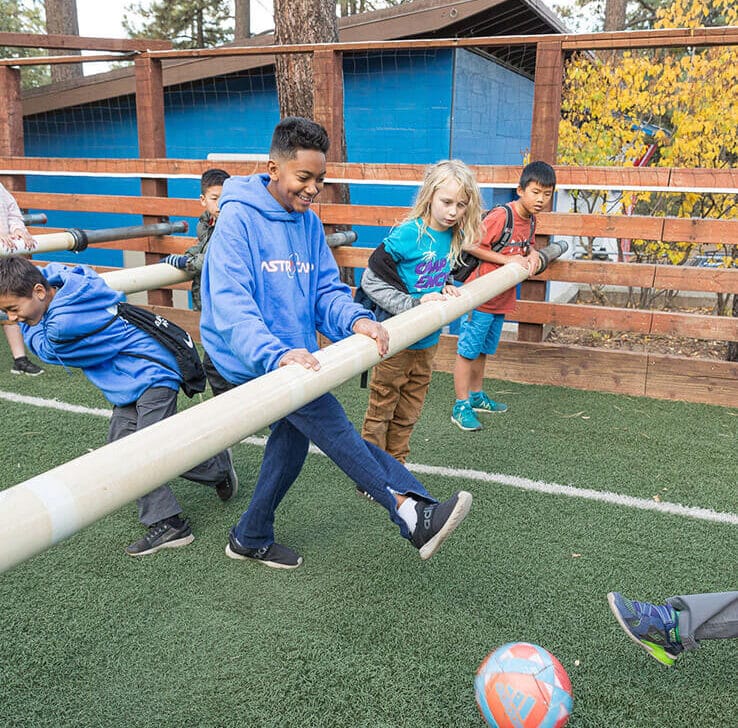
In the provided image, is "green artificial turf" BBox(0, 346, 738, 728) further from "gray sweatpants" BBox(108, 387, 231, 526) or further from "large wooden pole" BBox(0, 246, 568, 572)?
"large wooden pole" BBox(0, 246, 568, 572)

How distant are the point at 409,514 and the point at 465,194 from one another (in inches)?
64.1

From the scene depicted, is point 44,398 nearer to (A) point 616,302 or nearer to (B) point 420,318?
(B) point 420,318

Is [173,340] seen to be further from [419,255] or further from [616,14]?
[616,14]

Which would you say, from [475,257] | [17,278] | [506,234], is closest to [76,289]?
[17,278]

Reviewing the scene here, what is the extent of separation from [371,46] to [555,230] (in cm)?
203

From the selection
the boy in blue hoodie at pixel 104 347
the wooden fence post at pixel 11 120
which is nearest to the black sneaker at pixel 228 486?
the boy in blue hoodie at pixel 104 347

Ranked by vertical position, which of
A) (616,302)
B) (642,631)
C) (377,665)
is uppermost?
(642,631)

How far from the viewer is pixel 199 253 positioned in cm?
443

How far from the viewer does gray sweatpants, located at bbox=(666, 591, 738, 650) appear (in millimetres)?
2299

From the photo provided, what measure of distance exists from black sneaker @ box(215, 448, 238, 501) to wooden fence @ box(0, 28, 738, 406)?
2798mm

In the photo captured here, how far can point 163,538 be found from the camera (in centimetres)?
344

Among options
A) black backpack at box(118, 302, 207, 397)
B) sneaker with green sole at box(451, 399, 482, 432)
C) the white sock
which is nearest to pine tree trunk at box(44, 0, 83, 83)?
sneaker with green sole at box(451, 399, 482, 432)

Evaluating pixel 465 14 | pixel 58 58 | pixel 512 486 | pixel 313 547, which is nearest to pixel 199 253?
pixel 313 547

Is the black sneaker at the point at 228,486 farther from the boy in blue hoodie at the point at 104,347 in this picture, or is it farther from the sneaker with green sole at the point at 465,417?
the sneaker with green sole at the point at 465,417
